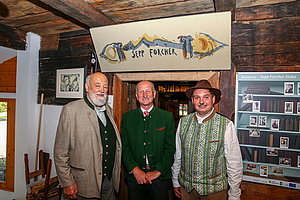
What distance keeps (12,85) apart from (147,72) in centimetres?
279

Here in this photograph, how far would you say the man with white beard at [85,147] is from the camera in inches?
72.7

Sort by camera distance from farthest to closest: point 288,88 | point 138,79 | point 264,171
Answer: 1. point 138,79
2. point 264,171
3. point 288,88

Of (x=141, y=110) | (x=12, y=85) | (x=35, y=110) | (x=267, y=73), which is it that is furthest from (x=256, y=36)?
(x=12, y=85)

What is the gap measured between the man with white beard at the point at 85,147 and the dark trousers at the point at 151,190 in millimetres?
302

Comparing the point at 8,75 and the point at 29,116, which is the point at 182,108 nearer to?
the point at 29,116

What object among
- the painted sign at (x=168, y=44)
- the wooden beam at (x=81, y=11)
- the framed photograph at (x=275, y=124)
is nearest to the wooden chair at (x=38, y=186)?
the painted sign at (x=168, y=44)

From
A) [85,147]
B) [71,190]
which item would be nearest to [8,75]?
[85,147]

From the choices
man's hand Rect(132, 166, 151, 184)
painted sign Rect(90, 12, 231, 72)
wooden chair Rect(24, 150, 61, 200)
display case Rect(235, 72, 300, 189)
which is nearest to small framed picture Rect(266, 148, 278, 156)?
display case Rect(235, 72, 300, 189)

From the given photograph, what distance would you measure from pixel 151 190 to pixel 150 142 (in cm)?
52

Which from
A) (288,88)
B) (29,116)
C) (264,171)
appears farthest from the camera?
(29,116)

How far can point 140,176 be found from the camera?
6.70 ft

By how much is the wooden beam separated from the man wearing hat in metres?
1.38

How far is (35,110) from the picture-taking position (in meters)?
3.25

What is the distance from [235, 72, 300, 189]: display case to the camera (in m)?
2.09
